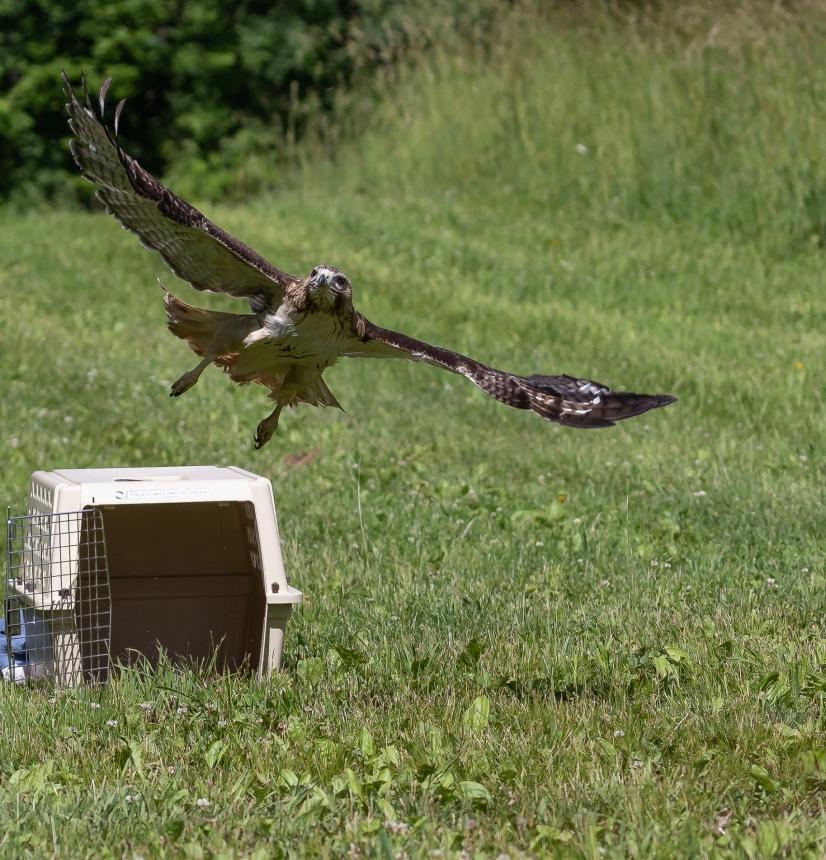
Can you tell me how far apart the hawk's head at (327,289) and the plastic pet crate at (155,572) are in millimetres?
642

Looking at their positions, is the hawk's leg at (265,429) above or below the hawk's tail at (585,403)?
below

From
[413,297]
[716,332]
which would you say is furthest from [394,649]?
[413,297]

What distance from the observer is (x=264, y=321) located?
203 inches

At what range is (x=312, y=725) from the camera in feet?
13.8

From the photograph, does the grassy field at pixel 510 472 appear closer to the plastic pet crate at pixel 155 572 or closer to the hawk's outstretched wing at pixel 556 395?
the plastic pet crate at pixel 155 572

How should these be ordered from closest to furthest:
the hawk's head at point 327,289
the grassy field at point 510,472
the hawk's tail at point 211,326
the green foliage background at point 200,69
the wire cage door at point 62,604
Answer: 1. the grassy field at point 510,472
2. the wire cage door at point 62,604
3. the hawk's head at point 327,289
4. the hawk's tail at point 211,326
5. the green foliage background at point 200,69

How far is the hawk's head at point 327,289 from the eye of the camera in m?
4.89

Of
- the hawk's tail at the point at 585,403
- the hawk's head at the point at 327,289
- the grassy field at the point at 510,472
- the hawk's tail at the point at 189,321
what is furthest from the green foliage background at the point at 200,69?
the hawk's tail at the point at 585,403

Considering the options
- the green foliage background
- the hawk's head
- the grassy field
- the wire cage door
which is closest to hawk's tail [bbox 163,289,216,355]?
the hawk's head

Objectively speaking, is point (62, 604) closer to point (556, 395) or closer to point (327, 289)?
point (327, 289)

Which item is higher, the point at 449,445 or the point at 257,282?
the point at 257,282

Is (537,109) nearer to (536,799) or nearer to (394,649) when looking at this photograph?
(394,649)

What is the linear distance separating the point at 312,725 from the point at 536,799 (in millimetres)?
806

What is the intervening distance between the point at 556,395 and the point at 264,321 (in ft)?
3.68
